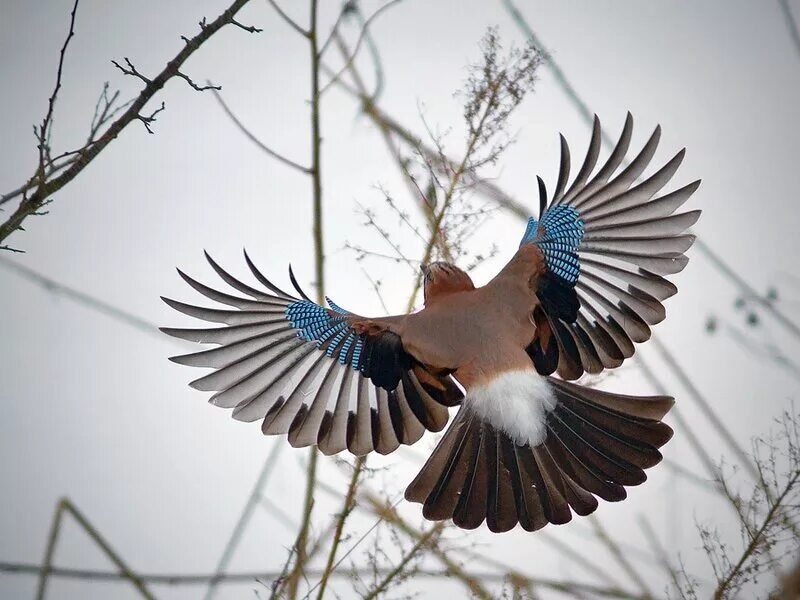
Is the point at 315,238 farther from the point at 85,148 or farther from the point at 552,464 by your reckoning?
the point at 552,464

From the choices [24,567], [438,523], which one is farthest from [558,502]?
[24,567]

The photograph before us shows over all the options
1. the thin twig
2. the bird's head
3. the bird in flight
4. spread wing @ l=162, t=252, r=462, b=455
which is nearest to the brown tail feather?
the bird in flight

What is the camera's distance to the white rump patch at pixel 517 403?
2.75m

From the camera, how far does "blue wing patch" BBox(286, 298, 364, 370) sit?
2.86 meters

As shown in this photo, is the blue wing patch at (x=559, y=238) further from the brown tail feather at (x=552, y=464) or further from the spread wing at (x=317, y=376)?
the spread wing at (x=317, y=376)

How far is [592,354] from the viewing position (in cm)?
270

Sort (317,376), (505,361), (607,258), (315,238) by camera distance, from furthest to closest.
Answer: (317,376)
(607,258)
(505,361)
(315,238)

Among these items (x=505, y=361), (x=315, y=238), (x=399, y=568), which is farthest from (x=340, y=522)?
(x=505, y=361)

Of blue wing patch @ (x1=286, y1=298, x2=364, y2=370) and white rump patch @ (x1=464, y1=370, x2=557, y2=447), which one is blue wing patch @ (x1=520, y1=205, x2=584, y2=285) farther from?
blue wing patch @ (x1=286, y1=298, x2=364, y2=370)

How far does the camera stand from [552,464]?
271cm

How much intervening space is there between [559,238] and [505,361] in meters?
0.40

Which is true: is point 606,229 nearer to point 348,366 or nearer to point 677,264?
point 677,264

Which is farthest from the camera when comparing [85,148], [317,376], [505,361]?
[317,376]

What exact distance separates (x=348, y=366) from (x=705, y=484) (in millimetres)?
1155
